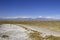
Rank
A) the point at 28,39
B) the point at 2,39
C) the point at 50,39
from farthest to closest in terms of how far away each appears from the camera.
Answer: the point at 50,39
the point at 28,39
the point at 2,39

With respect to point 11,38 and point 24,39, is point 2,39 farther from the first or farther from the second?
point 24,39

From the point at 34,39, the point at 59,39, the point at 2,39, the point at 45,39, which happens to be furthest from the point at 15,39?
the point at 59,39

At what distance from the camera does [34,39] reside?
13.9m

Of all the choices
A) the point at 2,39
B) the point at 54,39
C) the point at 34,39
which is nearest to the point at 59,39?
the point at 54,39

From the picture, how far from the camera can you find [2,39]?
1233 centimetres

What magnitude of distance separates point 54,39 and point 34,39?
283 cm

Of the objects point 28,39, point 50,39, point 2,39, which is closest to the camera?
point 2,39

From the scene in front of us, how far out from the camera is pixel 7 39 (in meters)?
12.5

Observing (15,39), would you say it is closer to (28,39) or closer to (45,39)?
(28,39)

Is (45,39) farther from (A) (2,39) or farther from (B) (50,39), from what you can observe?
(A) (2,39)

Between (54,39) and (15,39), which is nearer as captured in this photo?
(15,39)

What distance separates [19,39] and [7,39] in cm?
117

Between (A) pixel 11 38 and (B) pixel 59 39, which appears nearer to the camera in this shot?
(A) pixel 11 38

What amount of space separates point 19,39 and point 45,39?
3.81 m
